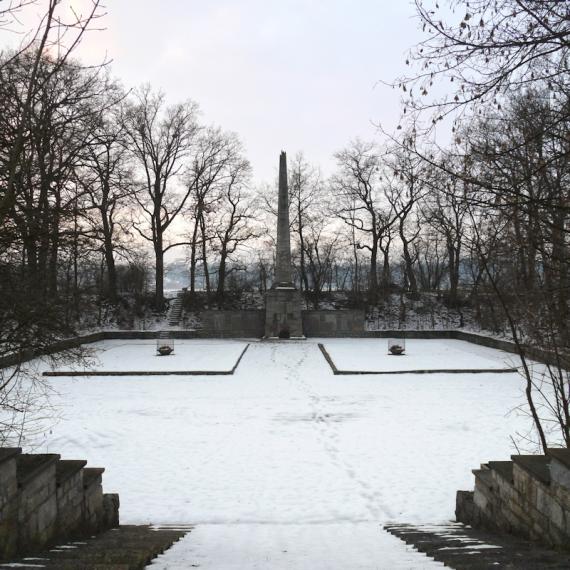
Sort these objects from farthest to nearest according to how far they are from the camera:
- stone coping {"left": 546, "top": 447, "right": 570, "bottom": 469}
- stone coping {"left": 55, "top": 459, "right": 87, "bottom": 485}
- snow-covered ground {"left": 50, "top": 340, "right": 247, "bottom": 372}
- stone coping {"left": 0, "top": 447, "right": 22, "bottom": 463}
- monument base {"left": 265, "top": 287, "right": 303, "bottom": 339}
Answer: monument base {"left": 265, "top": 287, "right": 303, "bottom": 339}
snow-covered ground {"left": 50, "top": 340, "right": 247, "bottom": 372}
stone coping {"left": 55, "top": 459, "right": 87, "bottom": 485}
stone coping {"left": 546, "top": 447, "right": 570, "bottom": 469}
stone coping {"left": 0, "top": 447, "right": 22, "bottom": 463}

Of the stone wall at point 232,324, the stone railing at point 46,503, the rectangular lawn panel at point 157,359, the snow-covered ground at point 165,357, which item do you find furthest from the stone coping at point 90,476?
the stone wall at point 232,324

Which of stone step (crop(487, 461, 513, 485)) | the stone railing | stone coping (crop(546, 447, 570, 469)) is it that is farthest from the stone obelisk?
stone coping (crop(546, 447, 570, 469))

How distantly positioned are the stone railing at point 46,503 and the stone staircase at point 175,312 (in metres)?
27.3

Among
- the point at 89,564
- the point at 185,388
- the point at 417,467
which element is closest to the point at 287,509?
the point at 417,467

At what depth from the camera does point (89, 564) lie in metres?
3.07

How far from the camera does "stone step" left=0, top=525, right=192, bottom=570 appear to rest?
3.07m

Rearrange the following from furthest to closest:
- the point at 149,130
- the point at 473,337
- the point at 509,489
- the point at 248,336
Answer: the point at 149,130 → the point at 248,336 → the point at 473,337 → the point at 509,489

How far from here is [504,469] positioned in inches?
197

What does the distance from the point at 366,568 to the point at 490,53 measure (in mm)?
3299

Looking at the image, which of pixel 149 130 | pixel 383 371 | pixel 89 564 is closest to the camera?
pixel 89 564

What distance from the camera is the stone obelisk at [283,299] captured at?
28062 millimetres

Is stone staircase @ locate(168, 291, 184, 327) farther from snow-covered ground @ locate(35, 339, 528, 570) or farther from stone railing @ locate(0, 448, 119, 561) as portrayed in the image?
stone railing @ locate(0, 448, 119, 561)

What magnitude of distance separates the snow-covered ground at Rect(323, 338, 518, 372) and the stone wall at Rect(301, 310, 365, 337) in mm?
2245

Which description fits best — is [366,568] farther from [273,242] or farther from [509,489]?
[273,242]
